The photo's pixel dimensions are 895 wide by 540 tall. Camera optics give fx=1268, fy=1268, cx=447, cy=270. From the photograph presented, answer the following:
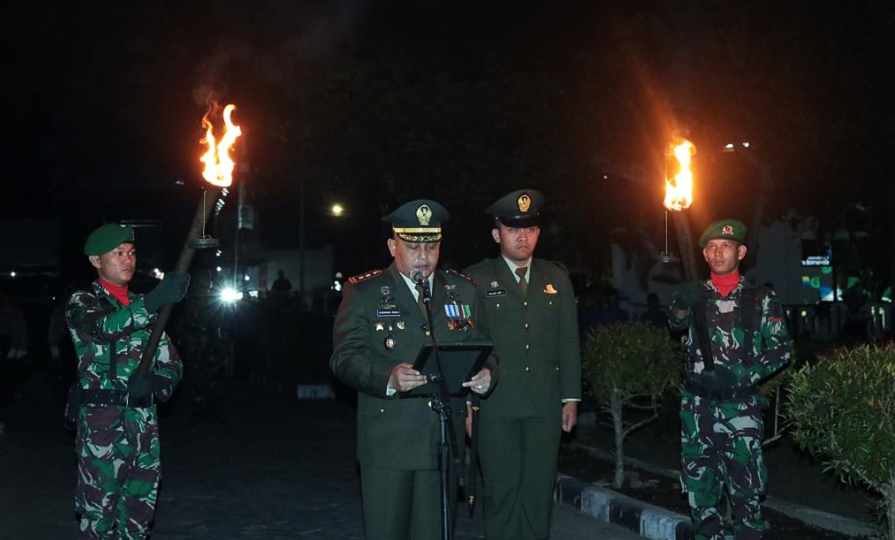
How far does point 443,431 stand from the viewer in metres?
5.72

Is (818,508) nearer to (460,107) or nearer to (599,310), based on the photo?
(599,310)

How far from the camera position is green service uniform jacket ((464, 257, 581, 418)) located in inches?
303

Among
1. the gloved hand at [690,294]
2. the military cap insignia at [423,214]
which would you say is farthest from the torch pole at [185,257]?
the gloved hand at [690,294]

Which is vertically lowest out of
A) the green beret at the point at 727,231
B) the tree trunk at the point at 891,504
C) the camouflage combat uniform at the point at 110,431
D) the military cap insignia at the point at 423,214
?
the tree trunk at the point at 891,504

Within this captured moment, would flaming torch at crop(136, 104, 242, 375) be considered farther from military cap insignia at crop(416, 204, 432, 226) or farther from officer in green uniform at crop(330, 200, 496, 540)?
military cap insignia at crop(416, 204, 432, 226)

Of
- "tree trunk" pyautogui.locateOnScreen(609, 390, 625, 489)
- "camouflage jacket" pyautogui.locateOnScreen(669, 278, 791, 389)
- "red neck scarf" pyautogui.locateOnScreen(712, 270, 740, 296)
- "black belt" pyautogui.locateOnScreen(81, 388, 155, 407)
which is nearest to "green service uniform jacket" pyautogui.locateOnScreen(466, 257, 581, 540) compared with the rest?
"camouflage jacket" pyautogui.locateOnScreen(669, 278, 791, 389)

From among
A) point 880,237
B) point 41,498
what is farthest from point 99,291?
point 880,237

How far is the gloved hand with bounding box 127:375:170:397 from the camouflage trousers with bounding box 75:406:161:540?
0.59 feet

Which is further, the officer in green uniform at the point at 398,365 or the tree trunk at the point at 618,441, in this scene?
the tree trunk at the point at 618,441

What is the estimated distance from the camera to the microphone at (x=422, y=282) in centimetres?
577

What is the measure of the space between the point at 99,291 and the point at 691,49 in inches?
658

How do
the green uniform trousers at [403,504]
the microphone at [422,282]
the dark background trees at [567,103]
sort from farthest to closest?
1. the dark background trees at [567,103]
2. the green uniform trousers at [403,504]
3. the microphone at [422,282]

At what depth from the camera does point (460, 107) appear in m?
23.2

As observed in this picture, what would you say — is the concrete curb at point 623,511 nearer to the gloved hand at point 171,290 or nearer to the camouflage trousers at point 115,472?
the camouflage trousers at point 115,472
